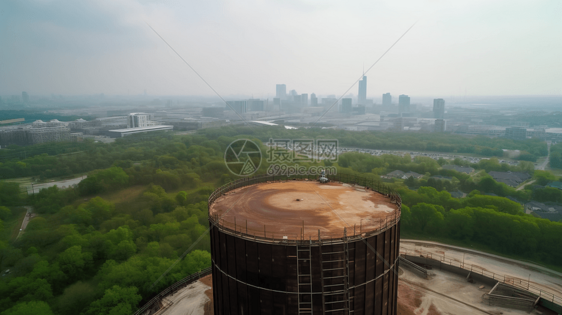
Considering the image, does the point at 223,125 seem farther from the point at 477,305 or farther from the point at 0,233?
the point at 477,305

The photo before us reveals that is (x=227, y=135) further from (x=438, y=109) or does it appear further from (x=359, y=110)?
(x=438, y=109)

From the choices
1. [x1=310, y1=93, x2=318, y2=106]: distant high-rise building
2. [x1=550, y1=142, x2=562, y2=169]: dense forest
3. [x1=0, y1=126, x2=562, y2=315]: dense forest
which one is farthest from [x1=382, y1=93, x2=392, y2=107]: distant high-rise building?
[x1=0, y1=126, x2=562, y2=315]: dense forest

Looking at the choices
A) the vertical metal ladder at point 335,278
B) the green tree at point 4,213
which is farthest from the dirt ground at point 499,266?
the green tree at point 4,213

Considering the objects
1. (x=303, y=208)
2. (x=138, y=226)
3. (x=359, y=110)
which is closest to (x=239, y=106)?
(x=359, y=110)

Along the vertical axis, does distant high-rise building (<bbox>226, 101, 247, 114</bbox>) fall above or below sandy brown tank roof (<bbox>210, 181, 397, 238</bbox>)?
above

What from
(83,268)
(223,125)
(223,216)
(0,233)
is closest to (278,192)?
(223,216)

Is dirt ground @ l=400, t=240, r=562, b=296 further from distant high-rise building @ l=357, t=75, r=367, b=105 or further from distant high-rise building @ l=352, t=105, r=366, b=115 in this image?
distant high-rise building @ l=352, t=105, r=366, b=115
